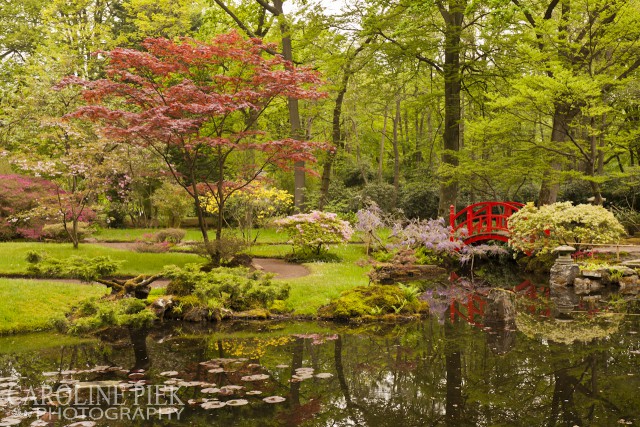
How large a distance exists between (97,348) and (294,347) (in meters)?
2.72

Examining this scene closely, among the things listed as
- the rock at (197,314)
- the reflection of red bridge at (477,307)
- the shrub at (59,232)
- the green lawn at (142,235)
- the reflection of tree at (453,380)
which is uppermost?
the shrub at (59,232)

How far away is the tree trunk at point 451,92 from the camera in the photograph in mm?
17312

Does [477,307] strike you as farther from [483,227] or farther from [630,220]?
[630,220]

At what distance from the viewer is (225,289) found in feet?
32.7

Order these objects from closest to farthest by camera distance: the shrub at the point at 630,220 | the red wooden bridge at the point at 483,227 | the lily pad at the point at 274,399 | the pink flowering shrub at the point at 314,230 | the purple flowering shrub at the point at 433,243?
the lily pad at the point at 274,399, the pink flowering shrub at the point at 314,230, the purple flowering shrub at the point at 433,243, the red wooden bridge at the point at 483,227, the shrub at the point at 630,220

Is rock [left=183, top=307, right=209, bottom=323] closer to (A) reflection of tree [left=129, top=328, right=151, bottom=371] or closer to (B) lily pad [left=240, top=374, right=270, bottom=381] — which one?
(A) reflection of tree [left=129, top=328, right=151, bottom=371]

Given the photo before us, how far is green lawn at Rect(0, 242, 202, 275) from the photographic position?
12727 millimetres

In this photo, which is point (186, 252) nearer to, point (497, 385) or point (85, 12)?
point (497, 385)

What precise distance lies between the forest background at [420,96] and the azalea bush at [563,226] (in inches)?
38.7

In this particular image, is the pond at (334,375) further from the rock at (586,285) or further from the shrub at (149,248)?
the shrub at (149,248)

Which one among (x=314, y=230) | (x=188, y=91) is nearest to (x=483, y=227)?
(x=314, y=230)

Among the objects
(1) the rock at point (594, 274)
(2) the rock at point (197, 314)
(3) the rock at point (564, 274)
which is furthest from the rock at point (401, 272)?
(2) the rock at point (197, 314)

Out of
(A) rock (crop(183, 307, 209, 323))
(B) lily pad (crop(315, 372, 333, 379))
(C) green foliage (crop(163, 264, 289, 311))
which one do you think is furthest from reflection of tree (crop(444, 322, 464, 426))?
(A) rock (crop(183, 307, 209, 323))

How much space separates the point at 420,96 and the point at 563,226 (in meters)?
9.63
